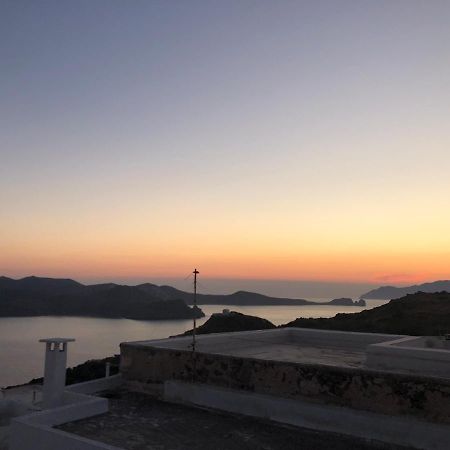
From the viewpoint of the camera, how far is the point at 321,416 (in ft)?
26.7

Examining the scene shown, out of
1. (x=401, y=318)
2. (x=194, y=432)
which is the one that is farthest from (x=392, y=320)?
(x=194, y=432)

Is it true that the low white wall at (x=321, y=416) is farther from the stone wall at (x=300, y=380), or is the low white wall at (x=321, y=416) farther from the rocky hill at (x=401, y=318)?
the rocky hill at (x=401, y=318)

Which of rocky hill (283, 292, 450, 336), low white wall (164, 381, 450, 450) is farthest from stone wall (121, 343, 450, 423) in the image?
rocky hill (283, 292, 450, 336)

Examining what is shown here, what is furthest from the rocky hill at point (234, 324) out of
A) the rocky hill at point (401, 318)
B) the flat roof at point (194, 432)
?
the flat roof at point (194, 432)

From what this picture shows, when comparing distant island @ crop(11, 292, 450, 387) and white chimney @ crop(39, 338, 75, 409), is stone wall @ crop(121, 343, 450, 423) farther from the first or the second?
distant island @ crop(11, 292, 450, 387)

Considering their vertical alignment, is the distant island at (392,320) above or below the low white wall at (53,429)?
above

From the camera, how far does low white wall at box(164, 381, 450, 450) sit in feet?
23.8

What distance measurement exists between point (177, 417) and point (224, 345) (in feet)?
11.2

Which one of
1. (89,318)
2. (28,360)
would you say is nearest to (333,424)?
(28,360)

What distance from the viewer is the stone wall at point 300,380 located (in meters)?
7.38

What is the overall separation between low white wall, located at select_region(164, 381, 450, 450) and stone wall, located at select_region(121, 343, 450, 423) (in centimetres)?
12

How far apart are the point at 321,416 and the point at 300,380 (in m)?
0.66

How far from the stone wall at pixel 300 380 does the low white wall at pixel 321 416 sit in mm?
123

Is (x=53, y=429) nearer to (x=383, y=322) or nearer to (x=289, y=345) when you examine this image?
(x=289, y=345)
